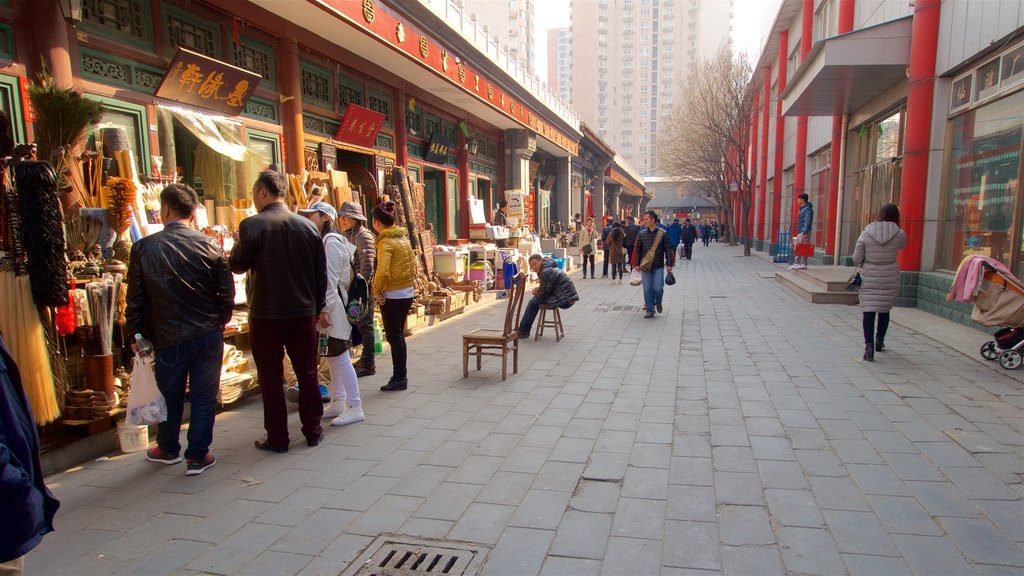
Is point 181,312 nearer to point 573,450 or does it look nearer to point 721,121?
point 573,450

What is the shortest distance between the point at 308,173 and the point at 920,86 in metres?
9.15

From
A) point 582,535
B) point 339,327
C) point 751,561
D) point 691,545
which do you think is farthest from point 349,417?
point 751,561

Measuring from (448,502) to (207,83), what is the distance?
5.20m

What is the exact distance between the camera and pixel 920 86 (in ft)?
29.0

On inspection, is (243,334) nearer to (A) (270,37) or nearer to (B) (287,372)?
(B) (287,372)

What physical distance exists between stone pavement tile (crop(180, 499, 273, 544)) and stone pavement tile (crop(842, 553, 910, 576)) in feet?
9.35

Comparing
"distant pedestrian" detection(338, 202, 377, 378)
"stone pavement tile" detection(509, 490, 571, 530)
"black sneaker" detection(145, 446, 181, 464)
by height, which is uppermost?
"distant pedestrian" detection(338, 202, 377, 378)

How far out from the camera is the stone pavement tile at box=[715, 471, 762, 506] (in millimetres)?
3092

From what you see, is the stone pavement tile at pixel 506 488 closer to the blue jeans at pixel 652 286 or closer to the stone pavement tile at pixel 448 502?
the stone pavement tile at pixel 448 502

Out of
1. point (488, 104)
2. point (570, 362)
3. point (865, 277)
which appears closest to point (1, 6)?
point (570, 362)

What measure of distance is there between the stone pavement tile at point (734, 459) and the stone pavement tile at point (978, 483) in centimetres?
106

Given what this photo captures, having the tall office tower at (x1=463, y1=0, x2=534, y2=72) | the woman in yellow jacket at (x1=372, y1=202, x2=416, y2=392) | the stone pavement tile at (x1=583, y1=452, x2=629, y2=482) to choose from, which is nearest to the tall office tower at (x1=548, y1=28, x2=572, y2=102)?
the tall office tower at (x1=463, y1=0, x2=534, y2=72)

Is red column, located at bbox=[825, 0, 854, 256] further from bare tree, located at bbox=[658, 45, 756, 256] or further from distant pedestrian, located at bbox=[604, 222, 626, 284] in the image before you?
bare tree, located at bbox=[658, 45, 756, 256]

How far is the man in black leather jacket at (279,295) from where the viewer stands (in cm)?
365
